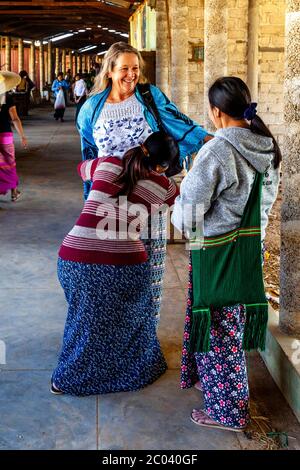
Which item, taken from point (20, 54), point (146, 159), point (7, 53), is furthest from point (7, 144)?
point (20, 54)

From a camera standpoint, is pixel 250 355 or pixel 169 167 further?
pixel 250 355

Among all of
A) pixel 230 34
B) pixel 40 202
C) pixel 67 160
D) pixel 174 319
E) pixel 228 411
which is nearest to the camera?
pixel 228 411

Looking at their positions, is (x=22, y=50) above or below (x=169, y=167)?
above

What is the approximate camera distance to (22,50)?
31.3 m

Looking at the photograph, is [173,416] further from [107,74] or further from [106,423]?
[107,74]

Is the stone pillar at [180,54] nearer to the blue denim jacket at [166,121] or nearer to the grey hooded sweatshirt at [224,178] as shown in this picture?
the blue denim jacket at [166,121]

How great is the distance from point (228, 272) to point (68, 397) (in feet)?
3.41

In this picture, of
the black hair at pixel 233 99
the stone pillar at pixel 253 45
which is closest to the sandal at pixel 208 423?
the black hair at pixel 233 99

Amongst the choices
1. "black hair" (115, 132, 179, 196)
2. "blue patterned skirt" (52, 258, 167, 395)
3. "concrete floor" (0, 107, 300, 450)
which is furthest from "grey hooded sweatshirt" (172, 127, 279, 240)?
"concrete floor" (0, 107, 300, 450)

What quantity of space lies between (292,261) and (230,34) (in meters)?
8.15

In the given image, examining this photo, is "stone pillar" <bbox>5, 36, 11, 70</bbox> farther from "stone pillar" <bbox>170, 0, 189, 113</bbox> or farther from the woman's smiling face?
the woman's smiling face

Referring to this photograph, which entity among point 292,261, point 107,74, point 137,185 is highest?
point 107,74

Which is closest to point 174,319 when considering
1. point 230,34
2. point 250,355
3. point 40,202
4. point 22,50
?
point 250,355

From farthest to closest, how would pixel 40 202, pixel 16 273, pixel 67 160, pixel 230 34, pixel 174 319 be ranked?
pixel 67 160, pixel 230 34, pixel 40 202, pixel 16 273, pixel 174 319
